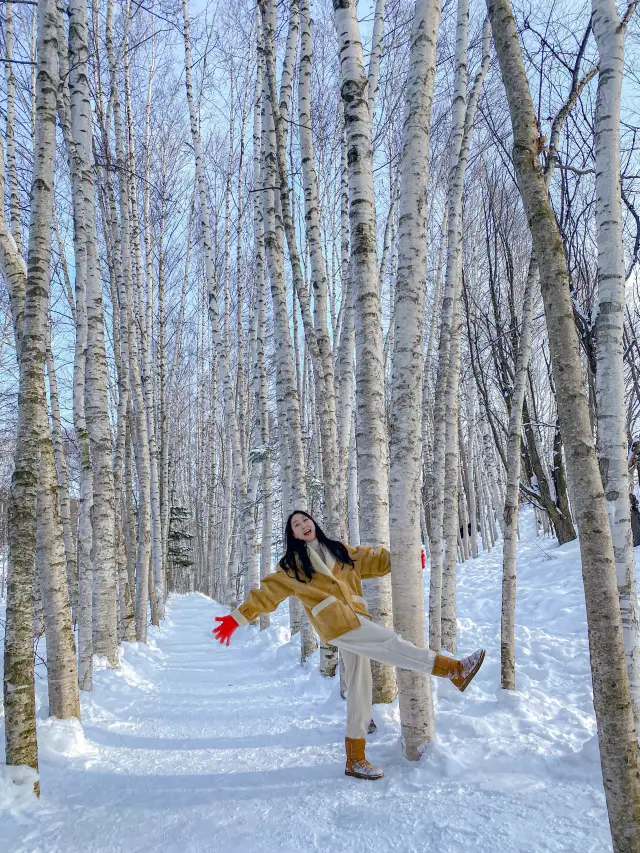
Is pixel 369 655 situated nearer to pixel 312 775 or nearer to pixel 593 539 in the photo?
pixel 312 775

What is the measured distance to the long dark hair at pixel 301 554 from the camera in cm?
295

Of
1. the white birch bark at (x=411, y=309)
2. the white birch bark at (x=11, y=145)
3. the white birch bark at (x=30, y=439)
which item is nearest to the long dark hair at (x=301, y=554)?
the white birch bark at (x=411, y=309)

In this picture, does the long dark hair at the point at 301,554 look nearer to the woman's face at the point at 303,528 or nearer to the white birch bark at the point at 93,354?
the woman's face at the point at 303,528

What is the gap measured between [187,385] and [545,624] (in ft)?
58.5

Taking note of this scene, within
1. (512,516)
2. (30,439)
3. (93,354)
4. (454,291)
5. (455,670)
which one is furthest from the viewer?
(93,354)

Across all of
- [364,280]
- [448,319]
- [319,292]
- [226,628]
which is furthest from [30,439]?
[448,319]

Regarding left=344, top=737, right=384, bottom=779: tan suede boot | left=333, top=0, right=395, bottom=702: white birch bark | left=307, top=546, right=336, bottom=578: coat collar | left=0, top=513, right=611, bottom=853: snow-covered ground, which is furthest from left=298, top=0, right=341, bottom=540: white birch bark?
left=344, top=737, right=384, bottom=779: tan suede boot

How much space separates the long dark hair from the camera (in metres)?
2.95

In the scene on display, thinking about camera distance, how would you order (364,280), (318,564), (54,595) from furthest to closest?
(364,280), (54,595), (318,564)

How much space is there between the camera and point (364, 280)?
135 inches

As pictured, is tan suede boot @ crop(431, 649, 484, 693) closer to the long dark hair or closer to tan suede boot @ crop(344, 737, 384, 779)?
tan suede boot @ crop(344, 737, 384, 779)

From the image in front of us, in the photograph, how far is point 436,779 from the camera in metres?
2.57

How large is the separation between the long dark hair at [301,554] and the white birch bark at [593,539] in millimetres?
1545

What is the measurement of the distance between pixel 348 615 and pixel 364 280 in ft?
6.76
